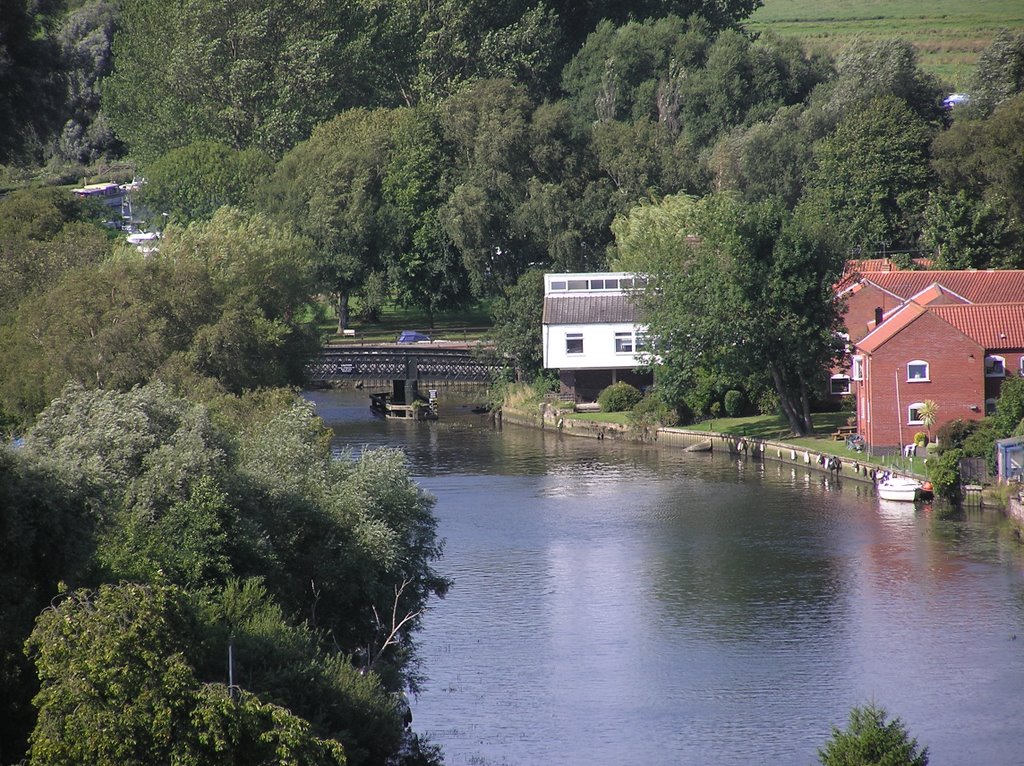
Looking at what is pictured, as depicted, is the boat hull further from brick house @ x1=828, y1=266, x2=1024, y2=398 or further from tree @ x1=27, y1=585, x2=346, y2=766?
tree @ x1=27, y1=585, x2=346, y2=766

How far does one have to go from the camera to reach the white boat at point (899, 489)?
51.5 m

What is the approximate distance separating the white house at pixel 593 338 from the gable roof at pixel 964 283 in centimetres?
1033

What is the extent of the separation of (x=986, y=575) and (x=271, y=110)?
64210 millimetres

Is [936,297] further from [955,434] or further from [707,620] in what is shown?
[707,620]

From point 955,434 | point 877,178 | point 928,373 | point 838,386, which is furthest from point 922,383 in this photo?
point 877,178

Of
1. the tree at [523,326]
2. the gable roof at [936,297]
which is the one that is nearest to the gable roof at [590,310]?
the tree at [523,326]

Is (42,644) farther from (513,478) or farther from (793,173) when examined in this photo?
(793,173)

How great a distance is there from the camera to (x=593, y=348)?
7156 centimetres

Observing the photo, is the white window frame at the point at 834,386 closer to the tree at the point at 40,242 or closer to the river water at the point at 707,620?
the river water at the point at 707,620

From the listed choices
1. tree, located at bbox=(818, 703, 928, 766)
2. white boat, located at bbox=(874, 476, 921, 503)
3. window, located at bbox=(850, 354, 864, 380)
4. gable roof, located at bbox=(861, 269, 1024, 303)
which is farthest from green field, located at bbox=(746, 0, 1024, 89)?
tree, located at bbox=(818, 703, 928, 766)

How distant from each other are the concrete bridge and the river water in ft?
54.5

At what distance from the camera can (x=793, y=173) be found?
86.7 metres

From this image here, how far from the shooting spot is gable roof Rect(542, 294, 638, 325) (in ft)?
234

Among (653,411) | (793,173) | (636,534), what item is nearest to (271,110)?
(793,173)
